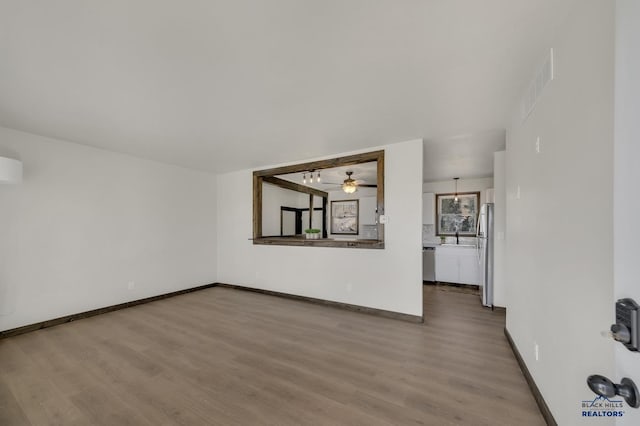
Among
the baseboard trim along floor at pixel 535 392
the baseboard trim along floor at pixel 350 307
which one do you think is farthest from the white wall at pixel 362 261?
the baseboard trim along floor at pixel 535 392

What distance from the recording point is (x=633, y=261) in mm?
638

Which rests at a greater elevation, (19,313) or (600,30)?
(600,30)

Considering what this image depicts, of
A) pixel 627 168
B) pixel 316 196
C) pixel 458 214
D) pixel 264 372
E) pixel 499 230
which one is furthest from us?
pixel 316 196

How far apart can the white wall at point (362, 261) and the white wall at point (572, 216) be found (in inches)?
61.2

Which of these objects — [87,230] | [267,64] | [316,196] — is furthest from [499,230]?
[87,230]

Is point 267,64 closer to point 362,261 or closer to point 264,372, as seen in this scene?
point 264,372

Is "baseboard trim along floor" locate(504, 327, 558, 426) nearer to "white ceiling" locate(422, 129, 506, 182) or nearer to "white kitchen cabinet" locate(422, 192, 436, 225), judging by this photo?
"white ceiling" locate(422, 129, 506, 182)

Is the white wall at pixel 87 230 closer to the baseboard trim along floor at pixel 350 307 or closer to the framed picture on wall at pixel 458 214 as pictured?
the baseboard trim along floor at pixel 350 307

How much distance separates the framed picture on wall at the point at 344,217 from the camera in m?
8.04

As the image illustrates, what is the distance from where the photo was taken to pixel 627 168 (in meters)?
0.66

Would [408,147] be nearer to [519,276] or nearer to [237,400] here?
[519,276]

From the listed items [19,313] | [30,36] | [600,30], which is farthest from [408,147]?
[19,313]

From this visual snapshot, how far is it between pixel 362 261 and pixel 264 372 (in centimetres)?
223

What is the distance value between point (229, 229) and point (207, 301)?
1.69 metres
